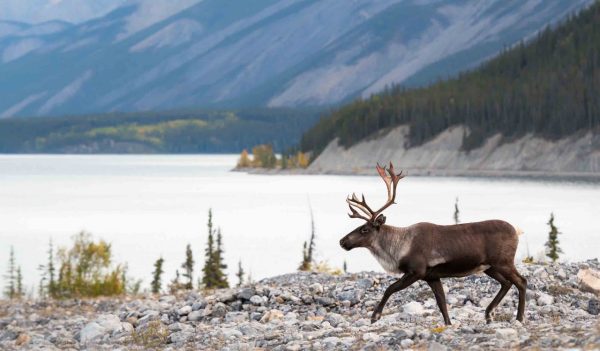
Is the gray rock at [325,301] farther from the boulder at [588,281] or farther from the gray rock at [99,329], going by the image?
the boulder at [588,281]

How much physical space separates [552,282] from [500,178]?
16745cm

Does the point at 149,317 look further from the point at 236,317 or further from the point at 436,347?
the point at 436,347

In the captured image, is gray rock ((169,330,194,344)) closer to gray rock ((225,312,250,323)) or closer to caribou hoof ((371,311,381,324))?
gray rock ((225,312,250,323))

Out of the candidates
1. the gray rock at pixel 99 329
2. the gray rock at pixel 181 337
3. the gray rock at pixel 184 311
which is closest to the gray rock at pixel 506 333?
the gray rock at pixel 181 337

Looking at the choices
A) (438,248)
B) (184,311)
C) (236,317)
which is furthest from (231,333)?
(438,248)

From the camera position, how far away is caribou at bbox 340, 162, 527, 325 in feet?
61.8

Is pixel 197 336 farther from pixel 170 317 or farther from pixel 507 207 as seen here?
pixel 507 207


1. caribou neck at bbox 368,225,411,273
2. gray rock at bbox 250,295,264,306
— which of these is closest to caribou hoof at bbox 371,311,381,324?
→ caribou neck at bbox 368,225,411,273

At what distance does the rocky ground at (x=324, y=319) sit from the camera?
58.6 feet

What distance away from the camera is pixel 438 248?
18844 millimetres

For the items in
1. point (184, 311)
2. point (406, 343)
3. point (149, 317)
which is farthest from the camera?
point (184, 311)

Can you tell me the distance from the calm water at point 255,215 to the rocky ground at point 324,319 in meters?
25.8

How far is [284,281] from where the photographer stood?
29172 millimetres

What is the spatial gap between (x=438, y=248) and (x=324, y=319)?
452cm
